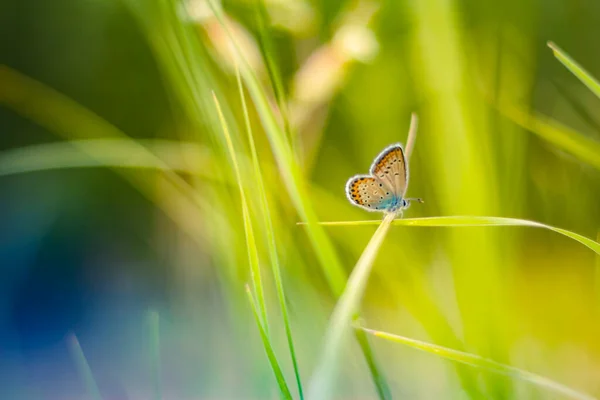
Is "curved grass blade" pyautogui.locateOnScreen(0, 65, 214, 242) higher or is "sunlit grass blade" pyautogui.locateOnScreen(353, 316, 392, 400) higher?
"curved grass blade" pyautogui.locateOnScreen(0, 65, 214, 242)

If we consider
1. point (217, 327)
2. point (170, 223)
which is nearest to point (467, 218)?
point (217, 327)

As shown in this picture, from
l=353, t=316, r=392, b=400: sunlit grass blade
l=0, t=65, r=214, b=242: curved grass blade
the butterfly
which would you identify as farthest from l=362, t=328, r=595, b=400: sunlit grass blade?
l=0, t=65, r=214, b=242: curved grass blade

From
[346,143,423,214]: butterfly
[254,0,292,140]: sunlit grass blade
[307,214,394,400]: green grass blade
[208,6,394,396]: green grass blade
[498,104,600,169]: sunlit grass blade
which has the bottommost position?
[307,214,394,400]: green grass blade

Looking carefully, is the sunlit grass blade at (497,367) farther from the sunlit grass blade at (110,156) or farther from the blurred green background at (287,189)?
the sunlit grass blade at (110,156)

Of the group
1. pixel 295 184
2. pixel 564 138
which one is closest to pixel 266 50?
pixel 295 184

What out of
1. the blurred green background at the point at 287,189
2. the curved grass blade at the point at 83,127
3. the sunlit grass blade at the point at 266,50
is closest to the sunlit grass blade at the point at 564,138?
the blurred green background at the point at 287,189

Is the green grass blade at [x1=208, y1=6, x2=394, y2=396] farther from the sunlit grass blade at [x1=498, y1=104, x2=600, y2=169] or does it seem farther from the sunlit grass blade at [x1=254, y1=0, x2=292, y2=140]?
the sunlit grass blade at [x1=498, y1=104, x2=600, y2=169]
